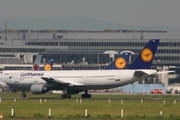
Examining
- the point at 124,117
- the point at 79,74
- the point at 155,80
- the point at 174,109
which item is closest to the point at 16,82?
the point at 79,74

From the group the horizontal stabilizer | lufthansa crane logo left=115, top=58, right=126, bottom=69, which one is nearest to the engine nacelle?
the horizontal stabilizer

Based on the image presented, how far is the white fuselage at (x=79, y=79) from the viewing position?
354 ft

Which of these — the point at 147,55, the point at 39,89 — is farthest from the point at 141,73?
Result: the point at 39,89

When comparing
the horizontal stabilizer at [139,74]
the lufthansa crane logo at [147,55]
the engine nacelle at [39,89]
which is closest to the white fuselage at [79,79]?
the horizontal stabilizer at [139,74]

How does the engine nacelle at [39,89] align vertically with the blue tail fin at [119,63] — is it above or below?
below

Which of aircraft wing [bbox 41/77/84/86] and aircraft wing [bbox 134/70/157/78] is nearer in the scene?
aircraft wing [bbox 134/70/157/78]

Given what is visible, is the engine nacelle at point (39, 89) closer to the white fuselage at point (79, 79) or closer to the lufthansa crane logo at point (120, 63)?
the white fuselage at point (79, 79)

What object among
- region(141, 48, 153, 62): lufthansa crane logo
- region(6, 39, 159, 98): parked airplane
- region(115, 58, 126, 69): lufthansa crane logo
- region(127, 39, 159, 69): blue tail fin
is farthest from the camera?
region(115, 58, 126, 69): lufthansa crane logo

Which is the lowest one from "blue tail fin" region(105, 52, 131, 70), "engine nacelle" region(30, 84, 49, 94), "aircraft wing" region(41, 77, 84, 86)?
"engine nacelle" region(30, 84, 49, 94)

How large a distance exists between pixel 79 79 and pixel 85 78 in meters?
1.09

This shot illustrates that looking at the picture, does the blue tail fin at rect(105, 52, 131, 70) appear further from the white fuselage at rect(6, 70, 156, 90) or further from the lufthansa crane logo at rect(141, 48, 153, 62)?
the lufthansa crane logo at rect(141, 48, 153, 62)

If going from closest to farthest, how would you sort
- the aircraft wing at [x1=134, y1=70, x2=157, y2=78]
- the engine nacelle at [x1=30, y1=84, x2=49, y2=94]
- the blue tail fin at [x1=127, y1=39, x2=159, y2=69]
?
the aircraft wing at [x1=134, y1=70, x2=157, y2=78] → the blue tail fin at [x1=127, y1=39, x2=159, y2=69] → the engine nacelle at [x1=30, y1=84, x2=49, y2=94]

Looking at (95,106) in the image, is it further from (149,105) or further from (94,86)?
(94,86)

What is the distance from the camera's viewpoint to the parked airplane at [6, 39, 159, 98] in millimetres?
107812
